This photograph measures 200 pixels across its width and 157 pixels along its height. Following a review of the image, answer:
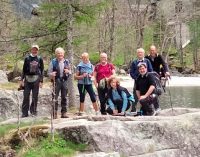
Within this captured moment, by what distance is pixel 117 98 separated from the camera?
Result: 33.4 ft

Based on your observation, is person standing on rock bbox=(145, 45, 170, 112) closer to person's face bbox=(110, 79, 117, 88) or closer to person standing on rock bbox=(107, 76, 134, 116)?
person standing on rock bbox=(107, 76, 134, 116)

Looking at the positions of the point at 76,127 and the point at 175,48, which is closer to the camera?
the point at 76,127

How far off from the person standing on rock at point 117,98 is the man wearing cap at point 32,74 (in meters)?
1.76

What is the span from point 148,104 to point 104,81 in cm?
123

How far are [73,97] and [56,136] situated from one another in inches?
251

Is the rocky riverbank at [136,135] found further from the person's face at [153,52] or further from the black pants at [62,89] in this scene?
the person's face at [153,52]

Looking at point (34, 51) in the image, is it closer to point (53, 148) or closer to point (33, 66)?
point (33, 66)

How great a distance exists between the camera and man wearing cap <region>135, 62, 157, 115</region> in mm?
9891

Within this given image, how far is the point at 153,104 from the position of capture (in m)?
10.1

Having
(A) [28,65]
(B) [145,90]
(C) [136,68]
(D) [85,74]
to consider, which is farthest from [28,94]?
(B) [145,90]

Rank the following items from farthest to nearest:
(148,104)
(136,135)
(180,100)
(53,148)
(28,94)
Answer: (180,100), (28,94), (148,104), (136,135), (53,148)

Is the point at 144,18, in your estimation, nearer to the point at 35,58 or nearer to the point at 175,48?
the point at 175,48

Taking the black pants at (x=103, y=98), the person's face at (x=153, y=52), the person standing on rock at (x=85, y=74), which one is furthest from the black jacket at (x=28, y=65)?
the person's face at (x=153, y=52)

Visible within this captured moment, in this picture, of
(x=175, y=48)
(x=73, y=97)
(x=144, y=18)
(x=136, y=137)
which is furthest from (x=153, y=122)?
(x=175, y=48)
